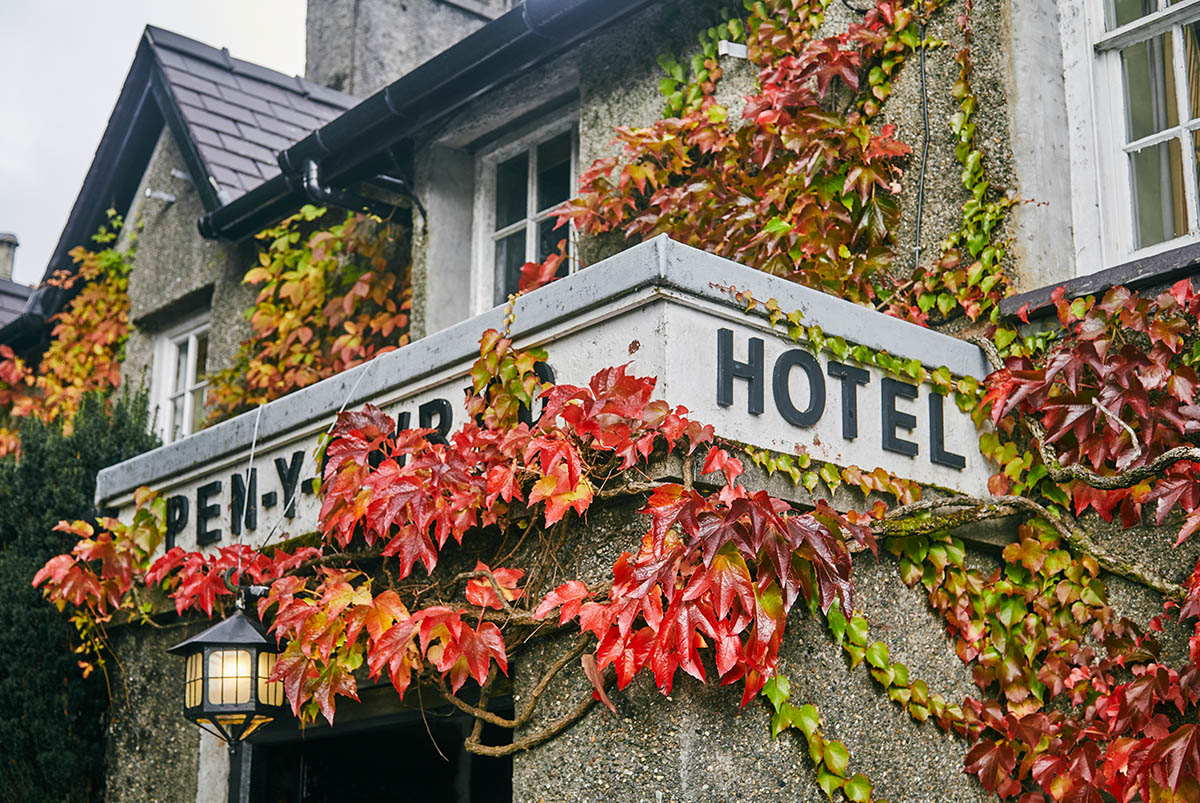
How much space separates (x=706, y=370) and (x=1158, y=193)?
203 centimetres

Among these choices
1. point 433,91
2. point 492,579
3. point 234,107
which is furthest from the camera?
point 234,107

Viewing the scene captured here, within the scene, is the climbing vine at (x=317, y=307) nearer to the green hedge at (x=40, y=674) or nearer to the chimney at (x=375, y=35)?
the green hedge at (x=40, y=674)

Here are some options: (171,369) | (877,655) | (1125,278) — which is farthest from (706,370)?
(171,369)

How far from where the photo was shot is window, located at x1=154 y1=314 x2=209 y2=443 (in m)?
8.80

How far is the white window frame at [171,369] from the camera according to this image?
348 inches

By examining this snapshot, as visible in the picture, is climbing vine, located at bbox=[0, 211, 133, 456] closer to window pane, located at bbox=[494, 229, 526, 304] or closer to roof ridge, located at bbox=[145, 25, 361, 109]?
roof ridge, located at bbox=[145, 25, 361, 109]

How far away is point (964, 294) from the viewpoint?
4520mm

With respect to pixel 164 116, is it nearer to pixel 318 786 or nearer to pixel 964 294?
pixel 318 786

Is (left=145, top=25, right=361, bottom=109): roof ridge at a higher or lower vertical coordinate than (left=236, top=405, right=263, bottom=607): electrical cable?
higher

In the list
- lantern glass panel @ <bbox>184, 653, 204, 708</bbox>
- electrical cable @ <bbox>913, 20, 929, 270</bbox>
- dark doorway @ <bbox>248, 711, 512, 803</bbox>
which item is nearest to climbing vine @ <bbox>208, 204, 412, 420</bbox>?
dark doorway @ <bbox>248, 711, 512, 803</bbox>

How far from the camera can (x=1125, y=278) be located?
4.14m

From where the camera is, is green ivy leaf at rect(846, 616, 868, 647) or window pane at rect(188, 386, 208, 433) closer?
green ivy leaf at rect(846, 616, 868, 647)

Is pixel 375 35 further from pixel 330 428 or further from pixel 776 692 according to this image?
pixel 776 692

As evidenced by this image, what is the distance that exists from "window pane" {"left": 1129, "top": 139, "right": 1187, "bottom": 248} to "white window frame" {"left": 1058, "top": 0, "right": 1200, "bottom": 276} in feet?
0.09
